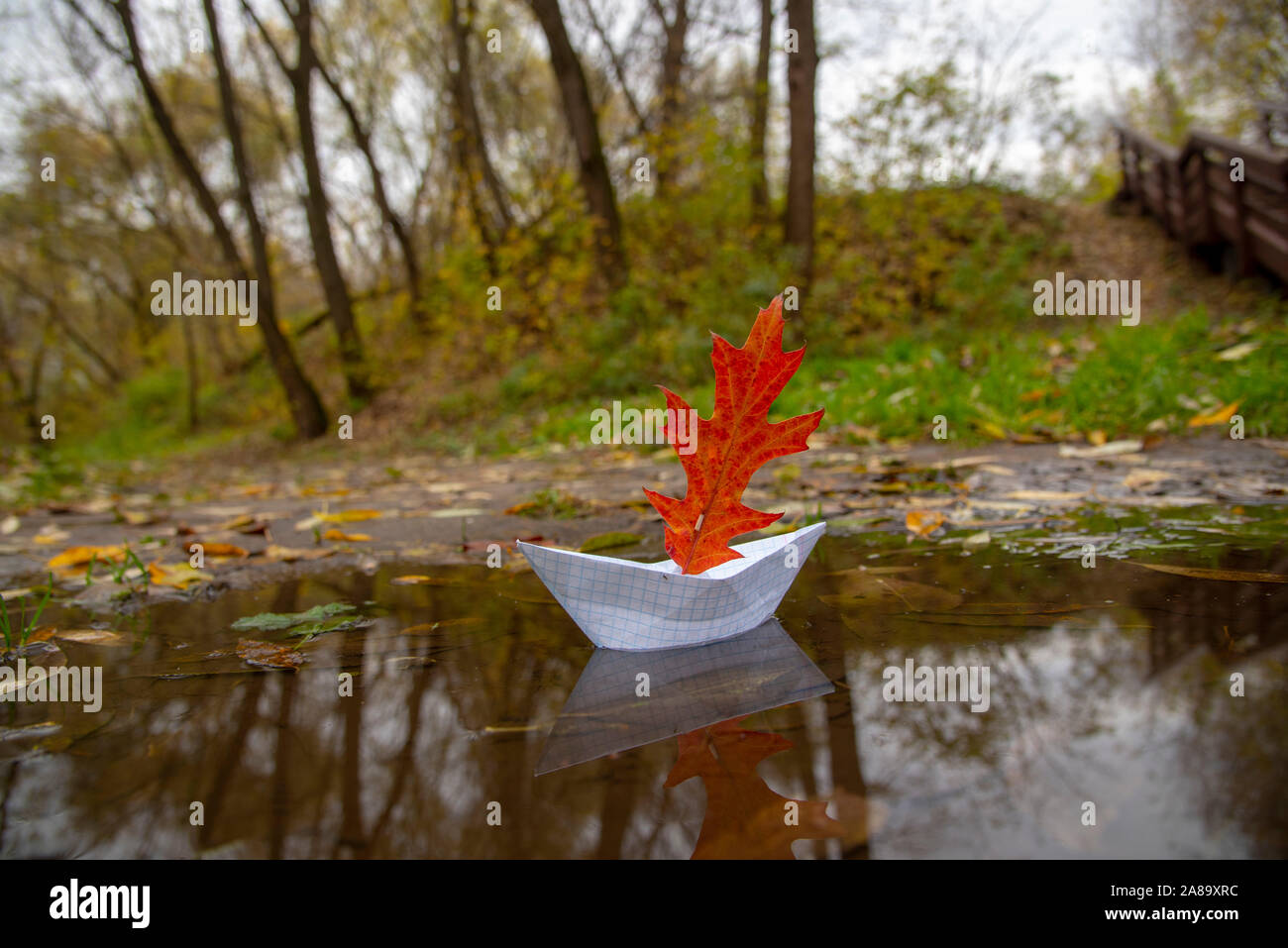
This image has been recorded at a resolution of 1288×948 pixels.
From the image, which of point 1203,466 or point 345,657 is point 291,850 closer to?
point 345,657

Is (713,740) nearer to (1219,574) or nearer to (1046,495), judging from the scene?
(1219,574)

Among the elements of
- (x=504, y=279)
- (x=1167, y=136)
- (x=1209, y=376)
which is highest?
(x=1167, y=136)

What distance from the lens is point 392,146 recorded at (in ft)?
63.7

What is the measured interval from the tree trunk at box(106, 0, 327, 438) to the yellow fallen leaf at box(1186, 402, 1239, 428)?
1053 centimetres

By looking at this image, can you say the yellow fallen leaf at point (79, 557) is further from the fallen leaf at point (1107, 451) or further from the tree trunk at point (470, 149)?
the tree trunk at point (470, 149)

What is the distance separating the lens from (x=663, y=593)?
4.75 ft

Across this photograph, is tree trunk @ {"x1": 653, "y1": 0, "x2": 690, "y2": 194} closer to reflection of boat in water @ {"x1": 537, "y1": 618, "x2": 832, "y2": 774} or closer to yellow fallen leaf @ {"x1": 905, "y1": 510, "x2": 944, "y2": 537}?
yellow fallen leaf @ {"x1": 905, "y1": 510, "x2": 944, "y2": 537}

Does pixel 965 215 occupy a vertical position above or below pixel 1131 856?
above

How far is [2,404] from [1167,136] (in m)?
29.0

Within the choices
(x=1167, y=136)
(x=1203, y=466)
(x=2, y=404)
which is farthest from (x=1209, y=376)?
(x=1167, y=136)

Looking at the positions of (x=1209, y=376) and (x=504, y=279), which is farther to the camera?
(x=504, y=279)

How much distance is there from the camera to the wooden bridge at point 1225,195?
23.5 ft

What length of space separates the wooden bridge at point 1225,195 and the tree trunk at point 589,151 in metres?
5.84

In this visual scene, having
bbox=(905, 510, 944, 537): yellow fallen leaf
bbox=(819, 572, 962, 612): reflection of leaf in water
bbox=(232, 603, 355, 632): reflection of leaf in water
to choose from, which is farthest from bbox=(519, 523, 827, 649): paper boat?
bbox=(905, 510, 944, 537): yellow fallen leaf
